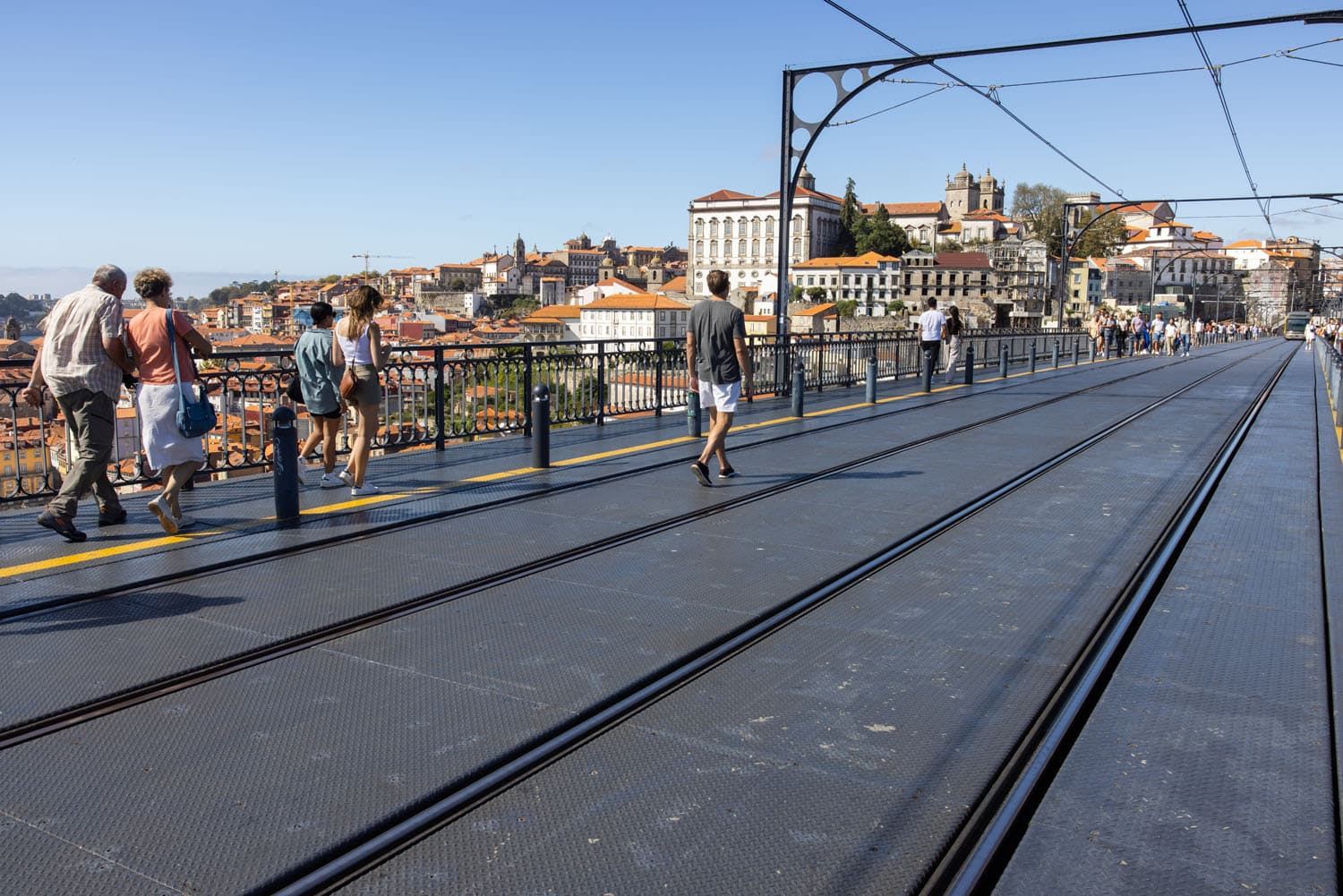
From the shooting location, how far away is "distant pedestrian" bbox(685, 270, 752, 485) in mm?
9484

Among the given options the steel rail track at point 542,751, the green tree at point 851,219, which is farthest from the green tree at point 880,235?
the steel rail track at point 542,751

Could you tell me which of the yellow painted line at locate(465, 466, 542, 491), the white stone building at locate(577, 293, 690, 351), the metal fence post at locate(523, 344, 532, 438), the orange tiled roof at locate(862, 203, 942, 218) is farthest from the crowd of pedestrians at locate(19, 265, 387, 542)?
the orange tiled roof at locate(862, 203, 942, 218)

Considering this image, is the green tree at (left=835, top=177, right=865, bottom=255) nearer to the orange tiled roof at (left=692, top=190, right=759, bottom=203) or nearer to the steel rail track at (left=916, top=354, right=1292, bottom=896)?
the orange tiled roof at (left=692, top=190, right=759, bottom=203)

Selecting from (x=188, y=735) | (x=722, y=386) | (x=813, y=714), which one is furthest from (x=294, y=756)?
(x=722, y=386)

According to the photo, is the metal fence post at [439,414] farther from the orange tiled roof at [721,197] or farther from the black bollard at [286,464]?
the orange tiled roof at [721,197]

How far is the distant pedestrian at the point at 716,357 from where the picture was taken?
9.48m

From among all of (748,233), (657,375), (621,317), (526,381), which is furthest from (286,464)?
(748,233)

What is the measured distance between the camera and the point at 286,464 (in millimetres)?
7824

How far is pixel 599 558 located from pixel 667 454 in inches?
189

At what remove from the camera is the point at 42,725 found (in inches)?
163

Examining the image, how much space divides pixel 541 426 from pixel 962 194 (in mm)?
199561

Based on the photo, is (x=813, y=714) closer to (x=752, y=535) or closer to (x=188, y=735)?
(x=188, y=735)

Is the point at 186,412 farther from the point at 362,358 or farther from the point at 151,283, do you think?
the point at 362,358

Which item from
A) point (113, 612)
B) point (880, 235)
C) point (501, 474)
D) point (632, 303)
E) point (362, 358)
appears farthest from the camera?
point (880, 235)
